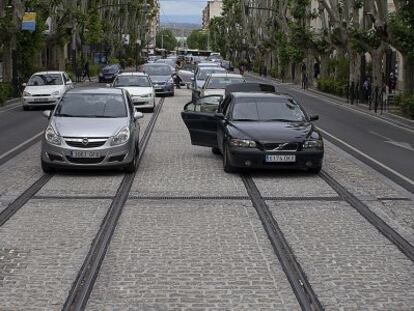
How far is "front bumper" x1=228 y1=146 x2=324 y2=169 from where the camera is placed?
13.1 m

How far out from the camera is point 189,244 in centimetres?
845

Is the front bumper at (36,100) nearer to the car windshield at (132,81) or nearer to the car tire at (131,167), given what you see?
the car windshield at (132,81)

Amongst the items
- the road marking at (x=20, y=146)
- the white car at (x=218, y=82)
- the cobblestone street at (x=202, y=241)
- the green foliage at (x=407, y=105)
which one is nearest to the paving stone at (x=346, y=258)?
the cobblestone street at (x=202, y=241)

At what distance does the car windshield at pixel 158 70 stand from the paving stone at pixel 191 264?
30.2m

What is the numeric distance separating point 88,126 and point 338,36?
1147 inches

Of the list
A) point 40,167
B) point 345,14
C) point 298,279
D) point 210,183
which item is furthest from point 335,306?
point 345,14

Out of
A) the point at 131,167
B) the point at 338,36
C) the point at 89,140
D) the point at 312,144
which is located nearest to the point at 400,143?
the point at 312,144

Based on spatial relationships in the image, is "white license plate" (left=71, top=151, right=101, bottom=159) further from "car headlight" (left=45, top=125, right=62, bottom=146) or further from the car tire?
the car tire

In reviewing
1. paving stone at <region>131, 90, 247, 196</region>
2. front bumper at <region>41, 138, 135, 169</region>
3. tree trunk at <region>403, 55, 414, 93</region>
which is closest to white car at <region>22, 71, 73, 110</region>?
paving stone at <region>131, 90, 247, 196</region>

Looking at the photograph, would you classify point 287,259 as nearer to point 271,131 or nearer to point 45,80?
point 271,131

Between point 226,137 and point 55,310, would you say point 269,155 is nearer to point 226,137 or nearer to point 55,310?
point 226,137

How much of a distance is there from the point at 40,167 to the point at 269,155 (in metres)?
4.36

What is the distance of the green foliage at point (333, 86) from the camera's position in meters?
42.7

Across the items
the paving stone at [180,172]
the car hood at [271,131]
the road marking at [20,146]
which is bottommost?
the road marking at [20,146]
